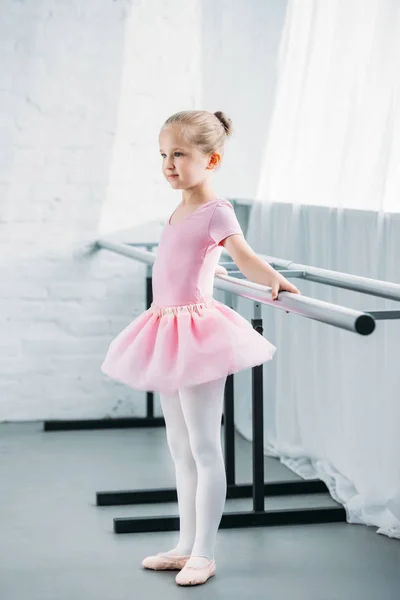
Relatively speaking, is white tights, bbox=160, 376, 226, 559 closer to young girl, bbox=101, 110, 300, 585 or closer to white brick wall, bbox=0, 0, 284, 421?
young girl, bbox=101, 110, 300, 585

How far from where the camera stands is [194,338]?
89.4 inches

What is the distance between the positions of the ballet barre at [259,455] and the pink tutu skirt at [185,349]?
0.32ft

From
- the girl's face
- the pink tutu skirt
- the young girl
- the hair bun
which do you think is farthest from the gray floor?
the hair bun

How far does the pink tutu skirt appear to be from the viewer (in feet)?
7.34

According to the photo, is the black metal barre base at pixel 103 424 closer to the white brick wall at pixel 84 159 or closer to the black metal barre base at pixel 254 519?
the white brick wall at pixel 84 159

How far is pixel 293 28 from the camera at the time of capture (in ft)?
11.8

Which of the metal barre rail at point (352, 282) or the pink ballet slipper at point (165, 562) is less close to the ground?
the metal barre rail at point (352, 282)

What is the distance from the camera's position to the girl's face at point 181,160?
2281 mm

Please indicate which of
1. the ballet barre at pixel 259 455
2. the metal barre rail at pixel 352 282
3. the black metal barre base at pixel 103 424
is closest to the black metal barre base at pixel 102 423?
the black metal barre base at pixel 103 424

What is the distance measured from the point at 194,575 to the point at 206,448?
0.29 meters

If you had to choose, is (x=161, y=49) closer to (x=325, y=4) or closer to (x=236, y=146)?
(x=236, y=146)

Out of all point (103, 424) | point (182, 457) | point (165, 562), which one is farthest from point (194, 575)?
point (103, 424)

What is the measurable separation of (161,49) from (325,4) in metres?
1.08

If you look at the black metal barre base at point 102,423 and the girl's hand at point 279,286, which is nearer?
the girl's hand at point 279,286
